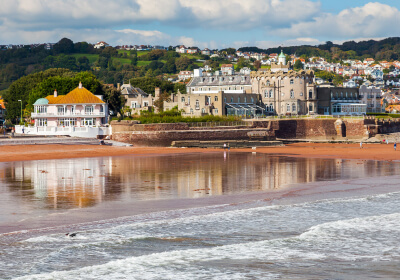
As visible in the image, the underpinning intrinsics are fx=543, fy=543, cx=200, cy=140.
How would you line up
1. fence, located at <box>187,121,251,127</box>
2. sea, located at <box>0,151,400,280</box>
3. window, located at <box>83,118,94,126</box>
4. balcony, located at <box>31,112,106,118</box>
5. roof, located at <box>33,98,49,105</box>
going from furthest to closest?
window, located at <box>83,118,94,126</box> < roof, located at <box>33,98,49,105</box> < balcony, located at <box>31,112,106,118</box> < fence, located at <box>187,121,251,127</box> < sea, located at <box>0,151,400,280</box>

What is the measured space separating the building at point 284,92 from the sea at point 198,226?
189 ft

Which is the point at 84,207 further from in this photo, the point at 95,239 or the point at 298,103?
the point at 298,103

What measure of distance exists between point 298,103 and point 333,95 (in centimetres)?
1058

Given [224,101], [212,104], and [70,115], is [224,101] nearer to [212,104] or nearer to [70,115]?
[212,104]

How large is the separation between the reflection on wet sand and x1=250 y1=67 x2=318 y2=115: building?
4718cm

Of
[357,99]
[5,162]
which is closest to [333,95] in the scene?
[357,99]

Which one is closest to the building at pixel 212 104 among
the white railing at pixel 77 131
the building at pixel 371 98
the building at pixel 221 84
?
the building at pixel 221 84

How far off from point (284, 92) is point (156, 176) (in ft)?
201

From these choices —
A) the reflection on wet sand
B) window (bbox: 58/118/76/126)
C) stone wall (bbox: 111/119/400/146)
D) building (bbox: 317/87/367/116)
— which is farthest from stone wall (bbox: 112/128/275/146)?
building (bbox: 317/87/367/116)

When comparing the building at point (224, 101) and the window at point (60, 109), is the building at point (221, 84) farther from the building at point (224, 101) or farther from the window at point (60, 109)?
the window at point (60, 109)

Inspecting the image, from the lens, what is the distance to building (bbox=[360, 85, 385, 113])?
Answer: 356 ft

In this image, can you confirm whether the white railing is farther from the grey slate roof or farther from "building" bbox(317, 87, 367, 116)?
"building" bbox(317, 87, 367, 116)

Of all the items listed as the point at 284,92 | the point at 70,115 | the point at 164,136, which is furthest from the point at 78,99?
the point at 284,92

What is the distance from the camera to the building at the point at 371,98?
108 meters
